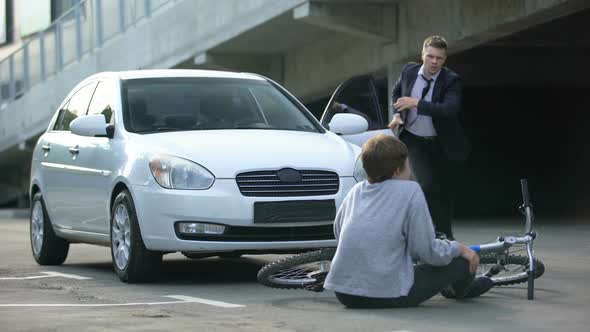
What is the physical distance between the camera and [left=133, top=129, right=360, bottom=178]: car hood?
10070mm

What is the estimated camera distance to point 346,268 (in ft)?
26.5

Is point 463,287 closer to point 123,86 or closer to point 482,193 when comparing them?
point 123,86

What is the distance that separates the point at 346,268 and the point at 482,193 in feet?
80.6

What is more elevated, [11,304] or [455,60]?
[455,60]

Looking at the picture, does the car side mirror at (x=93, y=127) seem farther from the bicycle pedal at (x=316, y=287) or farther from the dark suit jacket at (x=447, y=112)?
the bicycle pedal at (x=316, y=287)

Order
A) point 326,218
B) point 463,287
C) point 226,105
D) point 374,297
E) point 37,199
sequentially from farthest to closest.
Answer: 1. point 37,199
2. point 226,105
3. point 326,218
4. point 463,287
5. point 374,297

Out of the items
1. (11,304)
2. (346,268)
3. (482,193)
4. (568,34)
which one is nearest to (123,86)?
(11,304)

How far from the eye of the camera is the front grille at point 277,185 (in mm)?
10000

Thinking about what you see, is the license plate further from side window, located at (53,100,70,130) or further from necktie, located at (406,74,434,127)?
side window, located at (53,100,70,130)

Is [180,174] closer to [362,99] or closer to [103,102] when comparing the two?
[103,102]

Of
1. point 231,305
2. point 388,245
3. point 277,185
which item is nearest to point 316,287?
point 231,305

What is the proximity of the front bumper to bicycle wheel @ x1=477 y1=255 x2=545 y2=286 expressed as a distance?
1.56 metres

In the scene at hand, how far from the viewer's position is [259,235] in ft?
32.8

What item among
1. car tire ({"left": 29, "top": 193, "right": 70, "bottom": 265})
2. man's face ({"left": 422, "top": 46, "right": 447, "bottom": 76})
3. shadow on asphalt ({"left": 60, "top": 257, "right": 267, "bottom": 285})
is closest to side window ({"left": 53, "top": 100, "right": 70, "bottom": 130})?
car tire ({"left": 29, "top": 193, "right": 70, "bottom": 265})
